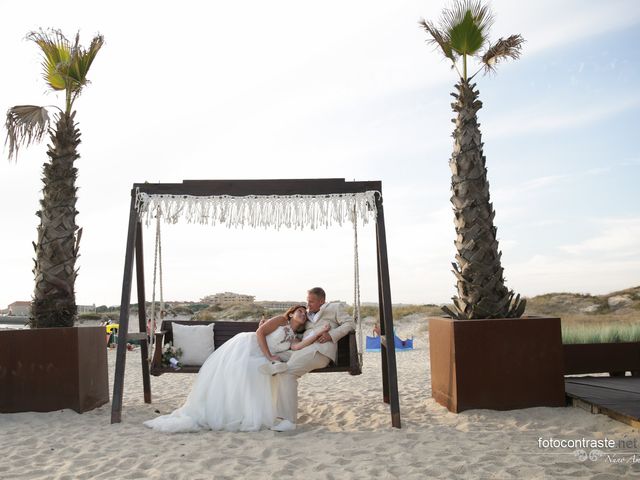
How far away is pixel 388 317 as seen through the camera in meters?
4.98

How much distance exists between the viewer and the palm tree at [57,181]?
19.5 ft

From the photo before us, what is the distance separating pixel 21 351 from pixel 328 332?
296 cm

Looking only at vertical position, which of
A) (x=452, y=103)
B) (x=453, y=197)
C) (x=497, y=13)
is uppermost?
(x=497, y=13)

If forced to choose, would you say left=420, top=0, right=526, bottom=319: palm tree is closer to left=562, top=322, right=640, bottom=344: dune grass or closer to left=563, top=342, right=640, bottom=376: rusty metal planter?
left=563, top=342, right=640, bottom=376: rusty metal planter

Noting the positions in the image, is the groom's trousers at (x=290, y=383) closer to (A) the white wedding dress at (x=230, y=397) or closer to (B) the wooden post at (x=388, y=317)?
(A) the white wedding dress at (x=230, y=397)

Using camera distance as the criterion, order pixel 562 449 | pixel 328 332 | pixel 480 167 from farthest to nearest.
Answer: pixel 480 167 → pixel 328 332 → pixel 562 449

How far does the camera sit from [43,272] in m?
5.99

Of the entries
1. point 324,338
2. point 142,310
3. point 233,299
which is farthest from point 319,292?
point 233,299

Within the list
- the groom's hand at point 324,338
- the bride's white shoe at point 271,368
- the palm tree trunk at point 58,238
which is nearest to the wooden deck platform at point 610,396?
the groom's hand at point 324,338

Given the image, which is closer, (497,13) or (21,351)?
(21,351)

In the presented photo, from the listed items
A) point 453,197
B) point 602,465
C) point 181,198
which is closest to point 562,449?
point 602,465

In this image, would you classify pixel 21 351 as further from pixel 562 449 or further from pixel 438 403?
pixel 562 449

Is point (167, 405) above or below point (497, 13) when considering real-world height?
below

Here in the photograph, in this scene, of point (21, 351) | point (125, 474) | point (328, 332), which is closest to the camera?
point (125, 474)
